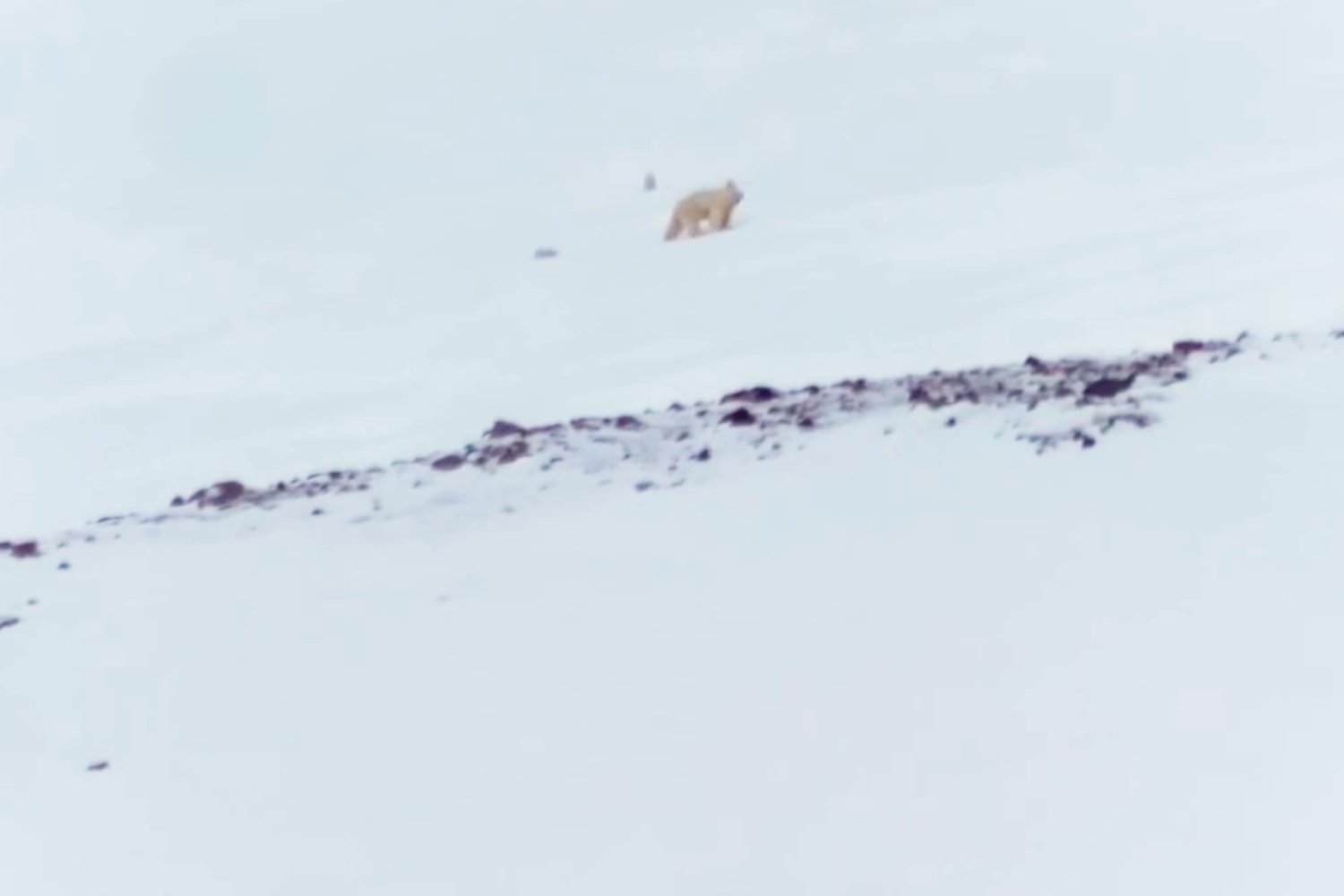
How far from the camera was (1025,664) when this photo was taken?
3.80 meters

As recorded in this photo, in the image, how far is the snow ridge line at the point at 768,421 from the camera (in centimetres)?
553

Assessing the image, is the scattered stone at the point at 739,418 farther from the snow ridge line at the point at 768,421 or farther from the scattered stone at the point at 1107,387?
the scattered stone at the point at 1107,387

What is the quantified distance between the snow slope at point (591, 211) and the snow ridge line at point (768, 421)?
1582 mm

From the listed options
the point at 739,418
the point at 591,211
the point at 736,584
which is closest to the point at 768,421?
the point at 739,418

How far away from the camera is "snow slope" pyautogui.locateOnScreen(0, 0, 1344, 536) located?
30.5 feet

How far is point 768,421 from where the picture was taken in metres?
6.06

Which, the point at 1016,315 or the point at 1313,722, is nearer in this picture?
the point at 1313,722

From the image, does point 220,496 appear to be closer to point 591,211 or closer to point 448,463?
point 448,463

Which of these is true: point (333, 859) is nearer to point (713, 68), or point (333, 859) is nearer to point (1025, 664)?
point (1025, 664)

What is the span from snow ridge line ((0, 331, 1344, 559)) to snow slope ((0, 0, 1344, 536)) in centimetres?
158

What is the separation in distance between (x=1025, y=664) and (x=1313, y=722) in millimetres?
577

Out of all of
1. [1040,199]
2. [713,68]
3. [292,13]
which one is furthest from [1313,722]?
[292,13]

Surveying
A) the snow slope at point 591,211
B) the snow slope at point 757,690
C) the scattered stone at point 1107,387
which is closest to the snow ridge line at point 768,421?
the scattered stone at point 1107,387

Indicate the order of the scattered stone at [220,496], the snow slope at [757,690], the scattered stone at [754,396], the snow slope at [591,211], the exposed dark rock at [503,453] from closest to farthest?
the snow slope at [757,690] → the exposed dark rock at [503,453] → the scattered stone at [220,496] → the scattered stone at [754,396] → the snow slope at [591,211]
